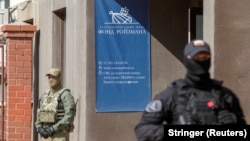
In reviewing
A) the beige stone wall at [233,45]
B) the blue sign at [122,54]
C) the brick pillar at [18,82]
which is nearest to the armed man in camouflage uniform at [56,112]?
the blue sign at [122,54]

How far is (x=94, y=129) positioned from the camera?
1106 cm

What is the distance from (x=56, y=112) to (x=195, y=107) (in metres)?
4.77

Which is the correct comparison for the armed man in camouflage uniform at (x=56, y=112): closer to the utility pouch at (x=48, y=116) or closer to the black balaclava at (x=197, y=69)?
the utility pouch at (x=48, y=116)

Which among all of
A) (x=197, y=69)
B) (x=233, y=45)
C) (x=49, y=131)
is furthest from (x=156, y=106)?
(x=49, y=131)

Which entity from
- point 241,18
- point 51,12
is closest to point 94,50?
point 51,12

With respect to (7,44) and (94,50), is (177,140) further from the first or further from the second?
(7,44)

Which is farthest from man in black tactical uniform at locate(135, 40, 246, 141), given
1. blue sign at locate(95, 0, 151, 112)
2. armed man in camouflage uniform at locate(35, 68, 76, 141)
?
blue sign at locate(95, 0, 151, 112)

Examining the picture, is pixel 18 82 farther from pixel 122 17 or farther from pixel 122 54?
pixel 122 17

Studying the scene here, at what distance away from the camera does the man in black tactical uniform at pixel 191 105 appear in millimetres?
4973

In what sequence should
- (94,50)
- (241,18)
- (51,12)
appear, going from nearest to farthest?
(241,18) → (94,50) → (51,12)

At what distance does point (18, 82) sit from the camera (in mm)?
13422

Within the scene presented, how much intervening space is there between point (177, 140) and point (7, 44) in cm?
868

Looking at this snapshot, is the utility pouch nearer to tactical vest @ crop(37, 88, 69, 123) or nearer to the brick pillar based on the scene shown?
tactical vest @ crop(37, 88, 69, 123)

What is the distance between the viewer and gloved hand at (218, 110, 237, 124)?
16.4 ft
